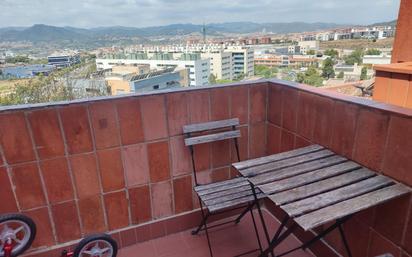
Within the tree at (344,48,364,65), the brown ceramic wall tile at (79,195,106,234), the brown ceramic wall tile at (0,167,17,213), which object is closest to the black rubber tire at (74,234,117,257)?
the brown ceramic wall tile at (79,195,106,234)

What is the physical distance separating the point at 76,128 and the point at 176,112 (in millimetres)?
722

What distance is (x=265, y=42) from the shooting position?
63250mm

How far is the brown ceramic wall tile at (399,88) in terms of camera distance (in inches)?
90.8

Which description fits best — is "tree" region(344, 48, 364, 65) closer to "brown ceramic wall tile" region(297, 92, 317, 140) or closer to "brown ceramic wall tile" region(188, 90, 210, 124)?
"brown ceramic wall tile" region(297, 92, 317, 140)

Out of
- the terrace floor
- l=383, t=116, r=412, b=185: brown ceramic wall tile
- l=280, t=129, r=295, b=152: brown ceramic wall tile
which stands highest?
l=383, t=116, r=412, b=185: brown ceramic wall tile

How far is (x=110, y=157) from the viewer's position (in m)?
2.04

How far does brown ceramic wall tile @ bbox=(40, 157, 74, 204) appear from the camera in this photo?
A: 1.87 meters

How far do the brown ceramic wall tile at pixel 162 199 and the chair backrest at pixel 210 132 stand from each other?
255mm

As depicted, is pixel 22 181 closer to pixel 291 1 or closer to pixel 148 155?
pixel 148 155

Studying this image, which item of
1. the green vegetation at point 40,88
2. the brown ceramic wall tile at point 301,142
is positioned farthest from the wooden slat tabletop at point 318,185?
the green vegetation at point 40,88

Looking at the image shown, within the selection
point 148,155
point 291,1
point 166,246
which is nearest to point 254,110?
point 148,155

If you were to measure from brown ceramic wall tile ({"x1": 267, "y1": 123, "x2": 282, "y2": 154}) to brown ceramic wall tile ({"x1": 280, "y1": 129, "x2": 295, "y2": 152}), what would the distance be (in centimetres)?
5

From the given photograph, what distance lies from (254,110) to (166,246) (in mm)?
1378

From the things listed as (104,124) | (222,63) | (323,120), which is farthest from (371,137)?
(222,63)
